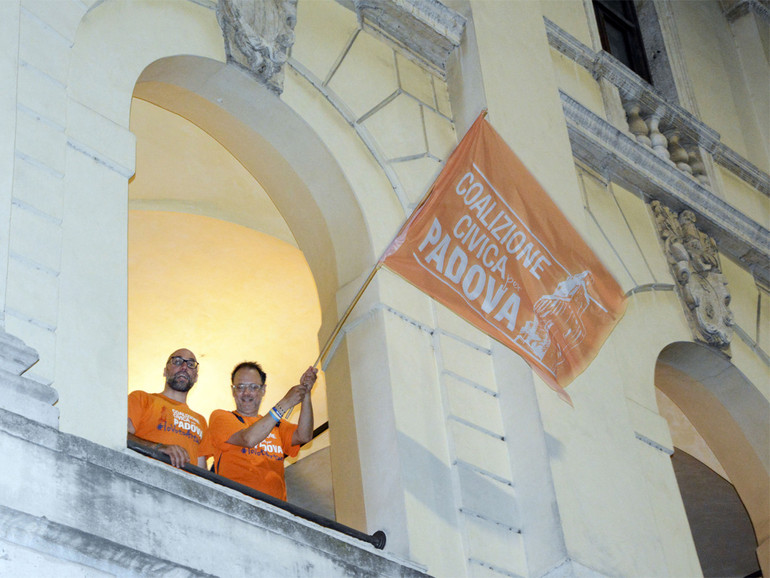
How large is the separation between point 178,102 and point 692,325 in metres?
4.43

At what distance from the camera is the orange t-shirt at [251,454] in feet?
23.1

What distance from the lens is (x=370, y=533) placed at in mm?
6844

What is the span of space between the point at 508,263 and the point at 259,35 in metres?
2.04

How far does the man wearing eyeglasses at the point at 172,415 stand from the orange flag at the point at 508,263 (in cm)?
139

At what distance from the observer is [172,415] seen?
22.8 ft

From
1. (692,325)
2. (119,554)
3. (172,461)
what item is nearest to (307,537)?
(172,461)

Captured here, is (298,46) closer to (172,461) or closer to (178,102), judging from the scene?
(178,102)

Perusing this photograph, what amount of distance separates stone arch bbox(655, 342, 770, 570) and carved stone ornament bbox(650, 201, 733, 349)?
179 millimetres

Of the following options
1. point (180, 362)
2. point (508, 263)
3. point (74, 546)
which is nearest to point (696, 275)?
point (508, 263)

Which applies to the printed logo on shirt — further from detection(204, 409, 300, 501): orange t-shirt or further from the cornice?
the cornice

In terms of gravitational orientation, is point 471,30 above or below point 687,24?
below

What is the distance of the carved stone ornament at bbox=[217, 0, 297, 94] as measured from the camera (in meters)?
7.57

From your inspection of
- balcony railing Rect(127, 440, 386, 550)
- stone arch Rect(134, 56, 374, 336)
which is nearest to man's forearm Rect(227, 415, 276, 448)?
balcony railing Rect(127, 440, 386, 550)

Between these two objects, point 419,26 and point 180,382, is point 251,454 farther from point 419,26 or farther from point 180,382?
point 419,26
